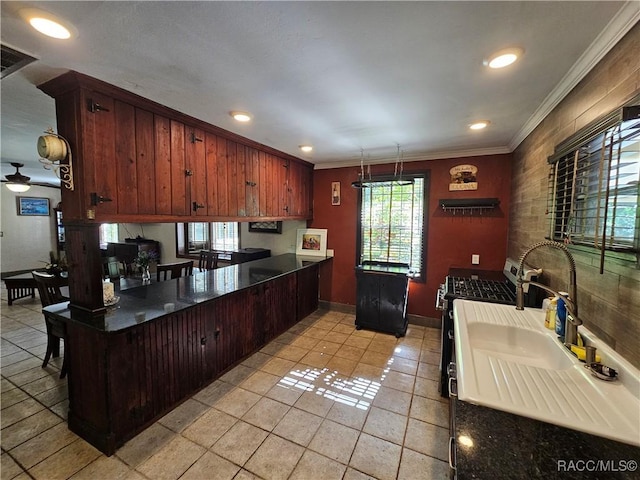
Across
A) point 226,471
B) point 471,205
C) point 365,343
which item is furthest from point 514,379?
point 471,205

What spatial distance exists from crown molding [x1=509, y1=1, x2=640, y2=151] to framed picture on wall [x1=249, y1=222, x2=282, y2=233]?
3.58 m

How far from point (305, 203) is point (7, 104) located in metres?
3.14

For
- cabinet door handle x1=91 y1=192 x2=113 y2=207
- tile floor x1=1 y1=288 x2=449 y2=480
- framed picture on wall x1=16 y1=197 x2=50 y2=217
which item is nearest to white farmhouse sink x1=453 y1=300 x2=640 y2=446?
tile floor x1=1 y1=288 x2=449 y2=480

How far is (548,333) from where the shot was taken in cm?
149

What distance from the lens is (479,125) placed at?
252cm

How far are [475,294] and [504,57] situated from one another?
1.72 metres

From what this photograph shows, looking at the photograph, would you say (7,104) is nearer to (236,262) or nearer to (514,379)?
(236,262)

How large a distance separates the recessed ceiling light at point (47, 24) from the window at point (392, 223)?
10.0ft

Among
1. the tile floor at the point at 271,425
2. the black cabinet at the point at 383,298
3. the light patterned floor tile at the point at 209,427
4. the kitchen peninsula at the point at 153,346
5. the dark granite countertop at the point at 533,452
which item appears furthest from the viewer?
the black cabinet at the point at 383,298

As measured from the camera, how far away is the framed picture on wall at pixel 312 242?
4406 millimetres

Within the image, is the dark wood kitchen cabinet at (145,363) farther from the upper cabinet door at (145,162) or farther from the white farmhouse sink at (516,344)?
the white farmhouse sink at (516,344)

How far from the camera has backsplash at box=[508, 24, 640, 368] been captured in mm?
1095

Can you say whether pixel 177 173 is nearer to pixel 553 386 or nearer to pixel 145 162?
pixel 145 162

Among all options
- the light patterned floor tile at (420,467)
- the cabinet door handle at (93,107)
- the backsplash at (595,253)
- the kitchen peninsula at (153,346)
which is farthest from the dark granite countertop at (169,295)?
the backsplash at (595,253)
